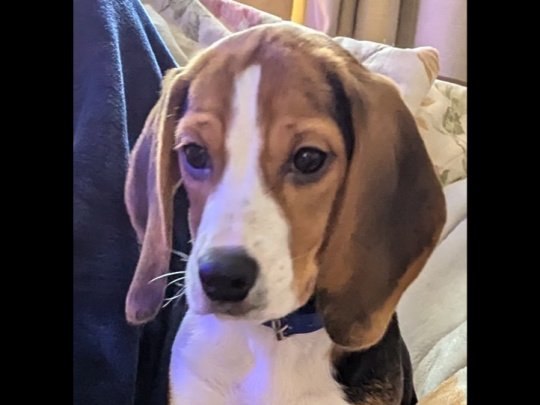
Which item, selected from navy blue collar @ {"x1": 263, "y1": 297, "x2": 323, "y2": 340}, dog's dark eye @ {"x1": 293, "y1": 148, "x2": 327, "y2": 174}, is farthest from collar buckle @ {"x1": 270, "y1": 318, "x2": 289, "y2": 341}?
dog's dark eye @ {"x1": 293, "y1": 148, "x2": 327, "y2": 174}

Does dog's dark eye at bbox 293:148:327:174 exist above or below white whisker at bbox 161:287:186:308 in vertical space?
above

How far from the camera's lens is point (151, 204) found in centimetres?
62

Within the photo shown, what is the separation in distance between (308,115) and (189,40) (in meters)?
0.23

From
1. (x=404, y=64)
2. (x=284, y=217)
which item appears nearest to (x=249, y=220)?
(x=284, y=217)

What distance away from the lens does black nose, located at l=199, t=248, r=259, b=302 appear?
531mm

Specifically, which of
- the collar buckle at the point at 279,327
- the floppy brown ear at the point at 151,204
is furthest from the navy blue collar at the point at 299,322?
the floppy brown ear at the point at 151,204

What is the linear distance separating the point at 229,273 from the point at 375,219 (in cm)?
14

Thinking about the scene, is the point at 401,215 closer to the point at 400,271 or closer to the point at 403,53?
the point at 400,271

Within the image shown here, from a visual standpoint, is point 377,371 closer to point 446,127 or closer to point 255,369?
point 255,369

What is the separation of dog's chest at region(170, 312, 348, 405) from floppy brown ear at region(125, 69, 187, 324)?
4cm

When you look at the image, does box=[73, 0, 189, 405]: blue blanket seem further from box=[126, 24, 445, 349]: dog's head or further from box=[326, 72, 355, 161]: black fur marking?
box=[326, 72, 355, 161]: black fur marking

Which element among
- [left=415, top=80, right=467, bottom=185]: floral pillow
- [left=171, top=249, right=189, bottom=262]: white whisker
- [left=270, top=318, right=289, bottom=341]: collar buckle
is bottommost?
[left=270, top=318, right=289, bottom=341]: collar buckle
